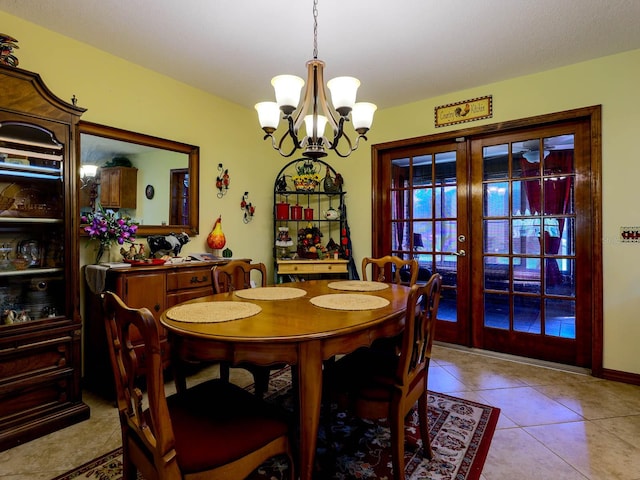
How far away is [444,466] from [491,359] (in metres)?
1.78

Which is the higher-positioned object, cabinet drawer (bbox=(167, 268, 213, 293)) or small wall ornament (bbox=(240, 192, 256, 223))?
small wall ornament (bbox=(240, 192, 256, 223))

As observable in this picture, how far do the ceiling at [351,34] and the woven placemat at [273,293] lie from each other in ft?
5.55

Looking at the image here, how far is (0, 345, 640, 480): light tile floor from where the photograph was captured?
5.58ft

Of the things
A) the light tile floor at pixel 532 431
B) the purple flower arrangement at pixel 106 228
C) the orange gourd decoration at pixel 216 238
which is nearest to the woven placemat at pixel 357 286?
the light tile floor at pixel 532 431

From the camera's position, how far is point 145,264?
100 inches

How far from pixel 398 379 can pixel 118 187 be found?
2451 millimetres

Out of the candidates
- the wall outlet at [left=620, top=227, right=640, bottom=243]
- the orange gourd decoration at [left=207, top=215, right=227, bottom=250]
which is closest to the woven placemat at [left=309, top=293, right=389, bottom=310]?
the orange gourd decoration at [left=207, top=215, right=227, bottom=250]

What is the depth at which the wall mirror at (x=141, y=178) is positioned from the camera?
2.57 m

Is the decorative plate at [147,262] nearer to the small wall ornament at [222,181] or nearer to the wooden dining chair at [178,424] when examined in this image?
the small wall ornament at [222,181]

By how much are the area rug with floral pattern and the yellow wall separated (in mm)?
1470

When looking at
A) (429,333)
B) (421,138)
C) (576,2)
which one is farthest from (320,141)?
(421,138)

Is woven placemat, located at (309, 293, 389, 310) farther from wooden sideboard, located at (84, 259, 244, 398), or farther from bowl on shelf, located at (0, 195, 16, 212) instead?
bowl on shelf, located at (0, 195, 16, 212)

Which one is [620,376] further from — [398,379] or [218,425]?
[218,425]

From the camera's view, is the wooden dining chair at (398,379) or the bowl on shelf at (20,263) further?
the bowl on shelf at (20,263)
